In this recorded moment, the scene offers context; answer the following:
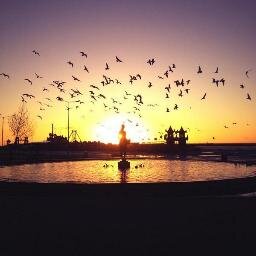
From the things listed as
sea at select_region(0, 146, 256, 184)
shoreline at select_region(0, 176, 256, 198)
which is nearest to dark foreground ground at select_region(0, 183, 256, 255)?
shoreline at select_region(0, 176, 256, 198)

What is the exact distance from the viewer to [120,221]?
12.8m

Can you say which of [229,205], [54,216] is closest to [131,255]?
[54,216]

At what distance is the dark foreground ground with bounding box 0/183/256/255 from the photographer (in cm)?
1000

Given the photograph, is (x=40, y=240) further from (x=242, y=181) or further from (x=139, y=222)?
(x=242, y=181)

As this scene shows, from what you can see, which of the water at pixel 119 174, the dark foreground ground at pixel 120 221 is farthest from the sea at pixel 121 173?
the dark foreground ground at pixel 120 221

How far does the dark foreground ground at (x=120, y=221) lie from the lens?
10.0 meters

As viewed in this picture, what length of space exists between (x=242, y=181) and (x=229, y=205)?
4.83 m

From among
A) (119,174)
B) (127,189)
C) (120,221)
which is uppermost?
(119,174)

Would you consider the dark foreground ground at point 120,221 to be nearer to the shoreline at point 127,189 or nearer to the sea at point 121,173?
the shoreline at point 127,189

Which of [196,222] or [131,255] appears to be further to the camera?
[196,222]

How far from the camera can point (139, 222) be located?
12.7 meters

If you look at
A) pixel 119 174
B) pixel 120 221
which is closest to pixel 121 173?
pixel 119 174

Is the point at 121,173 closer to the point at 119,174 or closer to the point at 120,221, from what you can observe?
the point at 119,174

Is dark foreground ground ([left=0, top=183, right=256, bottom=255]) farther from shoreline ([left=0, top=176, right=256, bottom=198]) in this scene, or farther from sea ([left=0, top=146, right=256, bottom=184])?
sea ([left=0, top=146, right=256, bottom=184])
